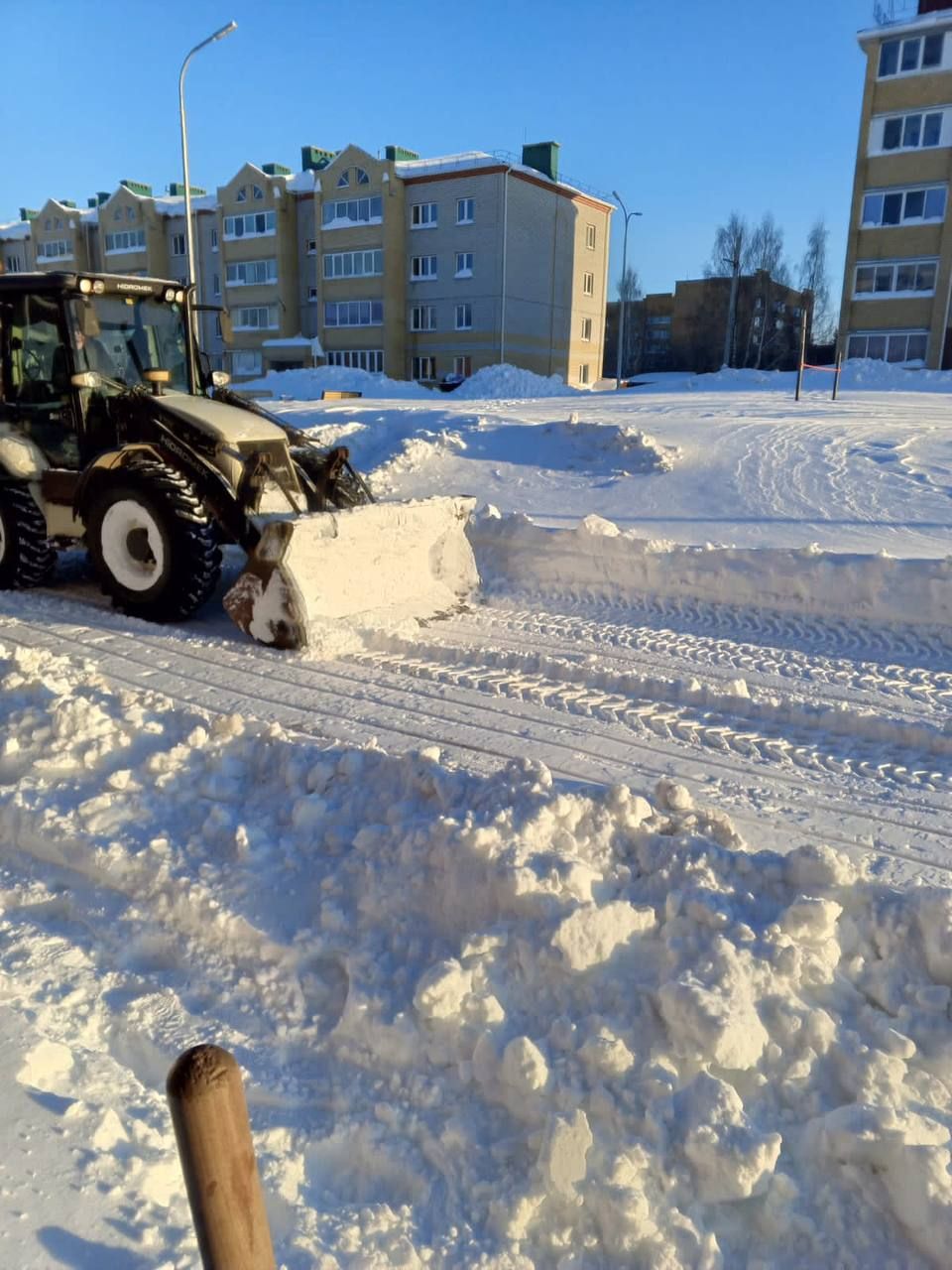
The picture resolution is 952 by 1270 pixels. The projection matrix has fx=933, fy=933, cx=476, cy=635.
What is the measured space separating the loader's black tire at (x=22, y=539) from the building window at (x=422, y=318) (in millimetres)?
35812

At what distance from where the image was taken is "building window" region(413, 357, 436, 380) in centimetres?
4194

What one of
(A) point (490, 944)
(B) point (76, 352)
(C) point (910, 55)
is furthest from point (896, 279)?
(A) point (490, 944)

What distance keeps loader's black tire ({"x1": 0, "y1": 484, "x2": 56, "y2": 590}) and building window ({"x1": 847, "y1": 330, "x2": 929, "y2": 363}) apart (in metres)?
29.2

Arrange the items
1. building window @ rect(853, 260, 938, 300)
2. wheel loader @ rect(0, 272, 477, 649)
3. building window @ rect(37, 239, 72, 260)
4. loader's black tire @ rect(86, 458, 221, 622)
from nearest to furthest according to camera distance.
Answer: wheel loader @ rect(0, 272, 477, 649) < loader's black tire @ rect(86, 458, 221, 622) < building window @ rect(853, 260, 938, 300) < building window @ rect(37, 239, 72, 260)

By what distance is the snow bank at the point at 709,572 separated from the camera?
23.0ft

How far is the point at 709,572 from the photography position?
7.68 meters

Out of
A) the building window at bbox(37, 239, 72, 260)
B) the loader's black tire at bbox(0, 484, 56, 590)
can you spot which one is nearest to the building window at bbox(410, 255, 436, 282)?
the building window at bbox(37, 239, 72, 260)

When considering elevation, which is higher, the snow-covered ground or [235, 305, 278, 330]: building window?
[235, 305, 278, 330]: building window

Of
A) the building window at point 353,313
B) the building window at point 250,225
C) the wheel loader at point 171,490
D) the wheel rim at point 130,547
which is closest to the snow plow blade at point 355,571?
the wheel loader at point 171,490

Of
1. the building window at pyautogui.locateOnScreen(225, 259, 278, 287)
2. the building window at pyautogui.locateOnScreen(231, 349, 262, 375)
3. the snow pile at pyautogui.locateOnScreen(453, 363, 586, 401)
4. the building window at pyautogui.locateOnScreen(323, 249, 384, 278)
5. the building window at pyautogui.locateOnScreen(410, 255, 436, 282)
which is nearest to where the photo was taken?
the snow pile at pyautogui.locateOnScreen(453, 363, 586, 401)

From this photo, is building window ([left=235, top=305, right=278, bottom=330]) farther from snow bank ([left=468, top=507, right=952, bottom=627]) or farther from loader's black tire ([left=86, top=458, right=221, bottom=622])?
loader's black tire ([left=86, top=458, right=221, bottom=622])

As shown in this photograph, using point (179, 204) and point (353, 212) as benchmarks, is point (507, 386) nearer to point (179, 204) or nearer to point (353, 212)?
point (353, 212)

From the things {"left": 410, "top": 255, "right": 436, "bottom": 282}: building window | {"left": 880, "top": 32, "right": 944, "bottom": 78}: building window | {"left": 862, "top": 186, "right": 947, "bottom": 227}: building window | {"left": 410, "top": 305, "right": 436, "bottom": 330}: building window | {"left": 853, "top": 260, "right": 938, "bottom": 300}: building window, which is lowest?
{"left": 410, "top": 305, "right": 436, "bottom": 330}: building window

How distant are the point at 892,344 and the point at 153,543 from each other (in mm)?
30650
